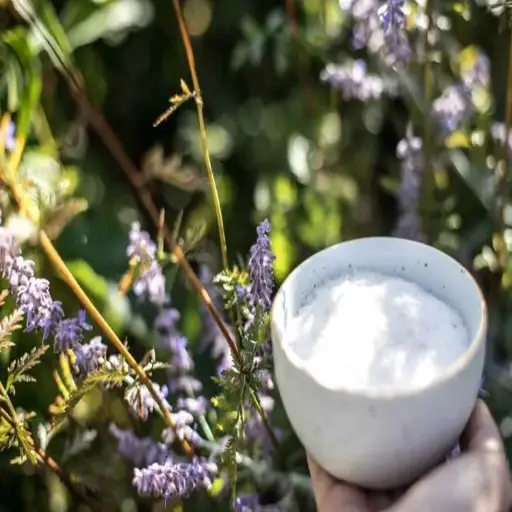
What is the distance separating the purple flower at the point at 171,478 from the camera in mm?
536

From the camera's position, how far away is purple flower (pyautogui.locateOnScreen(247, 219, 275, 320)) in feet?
1.61

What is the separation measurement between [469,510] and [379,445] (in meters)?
0.06

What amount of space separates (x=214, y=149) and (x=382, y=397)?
52cm

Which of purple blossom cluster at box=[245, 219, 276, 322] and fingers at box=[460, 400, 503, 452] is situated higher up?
purple blossom cluster at box=[245, 219, 276, 322]

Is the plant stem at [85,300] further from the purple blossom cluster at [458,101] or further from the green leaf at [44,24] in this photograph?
the purple blossom cluster at [458,101]

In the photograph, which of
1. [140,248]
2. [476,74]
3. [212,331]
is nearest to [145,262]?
[140,248]

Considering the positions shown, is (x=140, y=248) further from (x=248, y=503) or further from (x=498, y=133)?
(x=498, y=133)

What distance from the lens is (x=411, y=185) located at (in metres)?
0.73

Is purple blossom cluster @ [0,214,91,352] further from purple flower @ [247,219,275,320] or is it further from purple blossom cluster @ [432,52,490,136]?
purple blossom cluster @ [432,52,490,136]

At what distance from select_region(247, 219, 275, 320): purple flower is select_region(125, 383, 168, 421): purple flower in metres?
0.08

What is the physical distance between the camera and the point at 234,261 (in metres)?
0.84

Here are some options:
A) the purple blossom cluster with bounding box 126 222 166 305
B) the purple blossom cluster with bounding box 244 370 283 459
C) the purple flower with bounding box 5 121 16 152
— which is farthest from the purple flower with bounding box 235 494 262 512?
the purple flower with bounding box 5 121 16 152

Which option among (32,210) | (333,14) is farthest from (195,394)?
(333,14)

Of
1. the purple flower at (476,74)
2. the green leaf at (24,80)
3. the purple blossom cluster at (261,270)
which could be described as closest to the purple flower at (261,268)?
the purple blossom cluster at (261,270)
